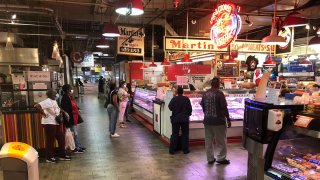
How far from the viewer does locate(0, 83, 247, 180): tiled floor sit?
17.1 feet

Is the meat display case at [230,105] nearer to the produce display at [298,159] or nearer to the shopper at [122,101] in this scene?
the shopper at [122,101]

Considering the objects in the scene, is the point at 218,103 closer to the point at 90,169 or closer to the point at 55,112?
the point at 90,169

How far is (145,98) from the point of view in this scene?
11.1m

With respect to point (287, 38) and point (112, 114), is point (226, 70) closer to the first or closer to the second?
point (287, 38)

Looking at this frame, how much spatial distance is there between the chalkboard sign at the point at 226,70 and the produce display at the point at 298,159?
10.2 m

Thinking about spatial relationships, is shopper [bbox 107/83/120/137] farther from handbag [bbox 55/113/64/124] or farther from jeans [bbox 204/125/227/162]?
jeans [bbox 204/125/227/162]

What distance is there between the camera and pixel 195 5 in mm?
10219

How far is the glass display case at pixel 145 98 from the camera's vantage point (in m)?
10.2

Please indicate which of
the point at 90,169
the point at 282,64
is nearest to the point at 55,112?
the point at 90,169

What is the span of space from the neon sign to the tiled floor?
8.59 ft

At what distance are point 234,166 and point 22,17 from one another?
1194 cm

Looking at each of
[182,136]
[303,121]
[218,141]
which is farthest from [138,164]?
[303,121]

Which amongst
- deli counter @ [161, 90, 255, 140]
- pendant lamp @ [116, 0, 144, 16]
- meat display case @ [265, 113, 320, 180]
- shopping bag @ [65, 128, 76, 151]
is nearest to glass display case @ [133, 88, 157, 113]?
deli counter @ [161, 90, 255, 140]

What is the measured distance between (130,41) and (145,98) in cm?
245
